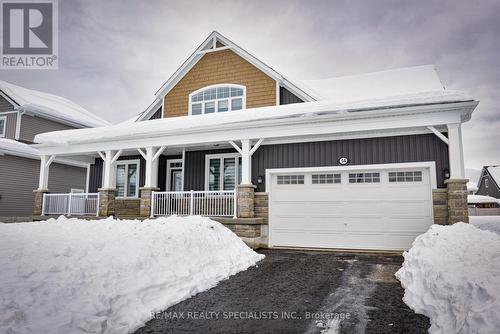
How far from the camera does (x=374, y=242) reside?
32.0 feet

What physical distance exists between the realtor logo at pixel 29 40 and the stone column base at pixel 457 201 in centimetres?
1634

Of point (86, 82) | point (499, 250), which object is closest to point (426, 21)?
point (499, 250)

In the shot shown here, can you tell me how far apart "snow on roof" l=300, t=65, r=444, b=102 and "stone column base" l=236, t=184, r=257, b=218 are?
7326mm

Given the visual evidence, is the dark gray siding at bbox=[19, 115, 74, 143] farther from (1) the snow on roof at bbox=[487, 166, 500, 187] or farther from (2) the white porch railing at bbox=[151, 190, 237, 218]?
(1) the snow on roof at bbox=[487, 166, 500, 187]

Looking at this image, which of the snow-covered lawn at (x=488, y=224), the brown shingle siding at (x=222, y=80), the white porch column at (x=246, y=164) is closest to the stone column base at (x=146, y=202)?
the white porch column at (x=246, y=164)

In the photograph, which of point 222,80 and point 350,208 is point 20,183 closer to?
point 222,80

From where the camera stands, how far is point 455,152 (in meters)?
8.80

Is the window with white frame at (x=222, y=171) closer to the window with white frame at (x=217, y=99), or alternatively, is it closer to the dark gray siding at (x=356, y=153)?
the dark gray siding at (x=356, y=153)

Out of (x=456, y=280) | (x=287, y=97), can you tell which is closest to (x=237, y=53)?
(x=287, y=97)

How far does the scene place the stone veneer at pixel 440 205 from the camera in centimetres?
902

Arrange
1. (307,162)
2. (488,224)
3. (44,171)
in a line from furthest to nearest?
(488,224) < (44,171) < (307,162)

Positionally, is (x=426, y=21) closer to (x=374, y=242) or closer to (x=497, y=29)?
(x=497, y=29)

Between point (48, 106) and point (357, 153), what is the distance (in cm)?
1970

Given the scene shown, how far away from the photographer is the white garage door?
950cm
